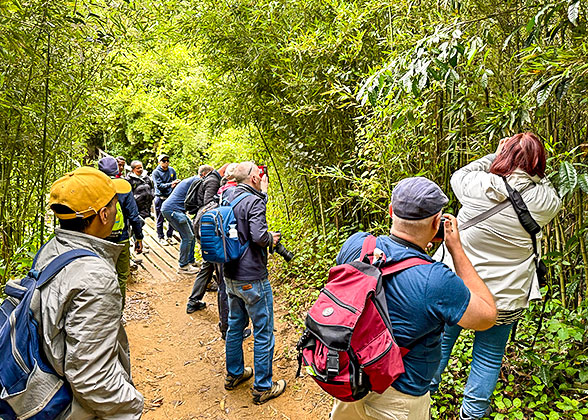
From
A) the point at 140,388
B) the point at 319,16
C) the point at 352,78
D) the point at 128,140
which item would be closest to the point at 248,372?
the point at 140,388

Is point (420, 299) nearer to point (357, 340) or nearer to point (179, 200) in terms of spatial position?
point (357, 340)

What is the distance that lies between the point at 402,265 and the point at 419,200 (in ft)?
0.82

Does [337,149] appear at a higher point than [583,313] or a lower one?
higher

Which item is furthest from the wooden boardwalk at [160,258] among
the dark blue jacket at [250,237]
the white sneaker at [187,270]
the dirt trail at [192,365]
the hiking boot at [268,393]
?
the dark blue jacket at [250,237]

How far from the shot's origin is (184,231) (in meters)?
5.46

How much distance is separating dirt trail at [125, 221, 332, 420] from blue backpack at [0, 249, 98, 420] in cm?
182

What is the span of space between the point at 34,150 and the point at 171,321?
7.92 ft

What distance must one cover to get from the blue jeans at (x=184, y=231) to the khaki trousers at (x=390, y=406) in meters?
4.19

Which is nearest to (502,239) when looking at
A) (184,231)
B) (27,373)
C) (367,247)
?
(367,247)

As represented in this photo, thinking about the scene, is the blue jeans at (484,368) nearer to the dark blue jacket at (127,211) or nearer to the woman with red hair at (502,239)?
the woman with red hair at (502,239)

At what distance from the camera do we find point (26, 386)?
125 centimetres

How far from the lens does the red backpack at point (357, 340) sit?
4.30ft

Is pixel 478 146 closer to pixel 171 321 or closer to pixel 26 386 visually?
pixel 26 386

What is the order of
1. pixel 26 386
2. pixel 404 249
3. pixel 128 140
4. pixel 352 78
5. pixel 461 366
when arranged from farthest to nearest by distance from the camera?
pixel 128 140
pixel 352 78
pixel 461 366
pixel 404 249
pixel 26 386
